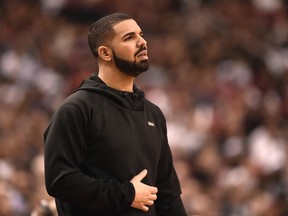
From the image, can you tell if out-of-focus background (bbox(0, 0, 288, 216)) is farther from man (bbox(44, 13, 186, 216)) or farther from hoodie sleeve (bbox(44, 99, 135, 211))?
hoodie sleeve (bbox(44, 99, 135, 211))

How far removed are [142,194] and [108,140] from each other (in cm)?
25

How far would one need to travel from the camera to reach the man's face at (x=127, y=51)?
10.3ft

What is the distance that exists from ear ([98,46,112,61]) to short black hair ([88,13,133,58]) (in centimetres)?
2

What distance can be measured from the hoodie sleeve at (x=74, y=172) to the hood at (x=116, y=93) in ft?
0.45

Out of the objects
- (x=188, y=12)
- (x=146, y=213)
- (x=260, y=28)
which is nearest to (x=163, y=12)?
(x=188, y=12)

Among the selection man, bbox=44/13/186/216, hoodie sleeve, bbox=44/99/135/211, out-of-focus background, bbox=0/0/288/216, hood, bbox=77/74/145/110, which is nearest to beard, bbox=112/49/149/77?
man, bbox=44/13/186/216

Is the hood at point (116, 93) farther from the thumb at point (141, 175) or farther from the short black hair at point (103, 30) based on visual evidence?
the thumb at point (141, 175)

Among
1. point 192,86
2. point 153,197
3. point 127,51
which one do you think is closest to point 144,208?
point 153,197

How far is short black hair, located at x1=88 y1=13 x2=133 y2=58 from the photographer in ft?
10.3

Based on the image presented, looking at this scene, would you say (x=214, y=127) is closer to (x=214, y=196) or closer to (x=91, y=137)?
(x=214, y=196)

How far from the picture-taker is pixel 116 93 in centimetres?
315

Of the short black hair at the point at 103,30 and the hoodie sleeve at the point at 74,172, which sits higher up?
the short black hair at the point at 103,30

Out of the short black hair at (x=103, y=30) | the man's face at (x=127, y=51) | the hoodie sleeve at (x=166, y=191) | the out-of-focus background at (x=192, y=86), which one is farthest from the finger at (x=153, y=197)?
the out-of-focus background at (x=192, y=86)

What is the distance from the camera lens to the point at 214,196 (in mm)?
7227
